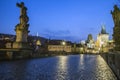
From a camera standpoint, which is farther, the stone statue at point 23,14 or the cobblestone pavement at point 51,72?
the stone statue at point 23,14

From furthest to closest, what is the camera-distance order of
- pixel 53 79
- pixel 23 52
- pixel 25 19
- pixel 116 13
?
pixel 25 19 < pixel 23 52 < pixel 116 13 < pixel 53 79

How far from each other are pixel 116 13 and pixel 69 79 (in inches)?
911

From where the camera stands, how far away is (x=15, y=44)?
5088 centimetres

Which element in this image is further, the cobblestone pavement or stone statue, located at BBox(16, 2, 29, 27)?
stone statue, located at BBox(16, 2, 29, 27)

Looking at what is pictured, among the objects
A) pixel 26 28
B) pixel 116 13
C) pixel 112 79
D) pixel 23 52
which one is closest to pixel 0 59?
pixel 23 52

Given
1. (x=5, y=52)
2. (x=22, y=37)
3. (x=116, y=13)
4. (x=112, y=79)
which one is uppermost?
(x=116, y=13)

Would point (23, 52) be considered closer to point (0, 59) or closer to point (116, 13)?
point (0, 59)

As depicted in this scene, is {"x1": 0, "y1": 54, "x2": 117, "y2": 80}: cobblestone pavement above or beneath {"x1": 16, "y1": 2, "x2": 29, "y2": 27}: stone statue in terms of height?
beneath

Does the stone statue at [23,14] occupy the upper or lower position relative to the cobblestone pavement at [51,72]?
upper

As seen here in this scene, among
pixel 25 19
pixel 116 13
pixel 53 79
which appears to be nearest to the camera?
pixel 53 79

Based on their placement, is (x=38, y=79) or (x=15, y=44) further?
(x=15, y=44)

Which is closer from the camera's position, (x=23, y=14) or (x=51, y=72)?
(x=51, y=72)

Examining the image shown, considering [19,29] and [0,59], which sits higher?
[19,29]

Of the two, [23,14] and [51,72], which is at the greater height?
[23,14]
